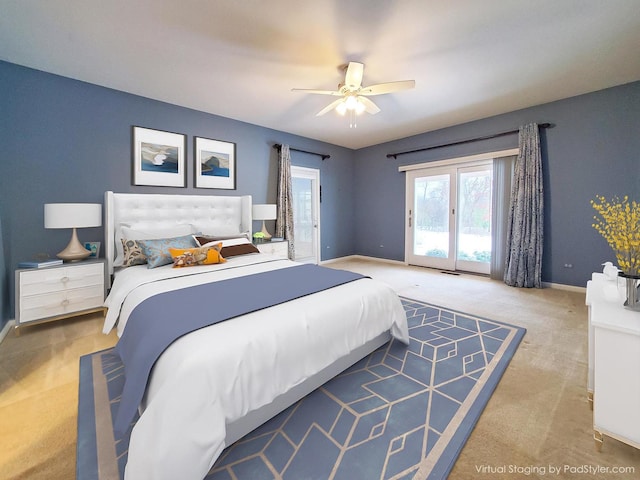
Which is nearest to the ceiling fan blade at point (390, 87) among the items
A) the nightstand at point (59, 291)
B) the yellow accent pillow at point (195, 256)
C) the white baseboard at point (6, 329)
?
the yellow accent pillow at point (195, 256)

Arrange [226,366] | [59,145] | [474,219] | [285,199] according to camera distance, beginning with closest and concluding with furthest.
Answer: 1. [226,366]
2. [59,145]
3. [474,219]
4. [285,199]

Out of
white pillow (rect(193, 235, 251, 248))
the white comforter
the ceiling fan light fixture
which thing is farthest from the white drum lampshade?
the ceiling fan light fixture

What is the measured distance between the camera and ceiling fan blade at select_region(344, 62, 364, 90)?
101 inches

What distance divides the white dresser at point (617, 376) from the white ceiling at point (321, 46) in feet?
7.38

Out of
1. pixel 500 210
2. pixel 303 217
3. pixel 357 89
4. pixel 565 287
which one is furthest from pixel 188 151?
pixel 565 287

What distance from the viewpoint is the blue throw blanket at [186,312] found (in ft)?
4.18

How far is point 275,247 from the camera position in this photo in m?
4.39

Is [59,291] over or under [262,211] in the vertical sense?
under

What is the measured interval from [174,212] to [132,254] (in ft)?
2.98

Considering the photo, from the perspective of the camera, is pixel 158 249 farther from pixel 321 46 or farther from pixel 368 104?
pixel 368 104

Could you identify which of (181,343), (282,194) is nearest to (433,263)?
(282,194)

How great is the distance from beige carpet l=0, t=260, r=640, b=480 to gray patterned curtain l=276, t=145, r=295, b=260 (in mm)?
A: 2860

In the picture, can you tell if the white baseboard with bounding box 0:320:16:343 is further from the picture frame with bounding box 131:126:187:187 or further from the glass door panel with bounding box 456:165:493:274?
the glass door panel with bounding box 456:165:493:274

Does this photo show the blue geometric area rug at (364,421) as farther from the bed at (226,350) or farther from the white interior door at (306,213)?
the white interior door at (306,213)
